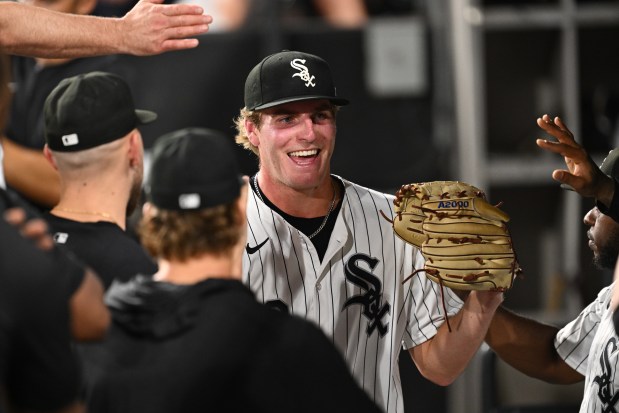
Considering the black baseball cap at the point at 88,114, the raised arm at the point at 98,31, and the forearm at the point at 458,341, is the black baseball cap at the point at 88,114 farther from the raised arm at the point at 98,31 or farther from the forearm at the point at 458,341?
the forearm at the point at 458,341

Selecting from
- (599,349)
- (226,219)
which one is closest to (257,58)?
(599,349)

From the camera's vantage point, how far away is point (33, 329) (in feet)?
6.35

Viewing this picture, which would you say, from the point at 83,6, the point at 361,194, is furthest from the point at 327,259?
the point at 83,6

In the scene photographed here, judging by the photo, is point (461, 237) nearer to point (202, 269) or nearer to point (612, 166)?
point (612, 166)

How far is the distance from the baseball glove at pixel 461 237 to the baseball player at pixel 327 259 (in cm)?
19

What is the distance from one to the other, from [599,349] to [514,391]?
1.99 metres

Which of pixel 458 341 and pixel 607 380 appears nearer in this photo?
pixel 607 380

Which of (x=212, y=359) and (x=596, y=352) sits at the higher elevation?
(x=212, y=359)

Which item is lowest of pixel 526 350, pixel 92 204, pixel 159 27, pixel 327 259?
pixel 526 350

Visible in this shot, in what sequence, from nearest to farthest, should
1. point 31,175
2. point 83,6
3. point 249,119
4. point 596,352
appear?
1. point 596,352
2. point 249,119
3. point 31,175
4. point 83,6

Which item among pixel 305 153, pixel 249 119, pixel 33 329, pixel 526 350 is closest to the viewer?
pixel 33 329

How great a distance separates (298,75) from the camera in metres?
3.09

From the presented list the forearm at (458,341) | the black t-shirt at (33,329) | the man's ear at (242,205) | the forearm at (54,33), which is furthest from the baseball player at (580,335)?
the black t-shirt at (33,329)

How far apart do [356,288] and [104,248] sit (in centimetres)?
75
